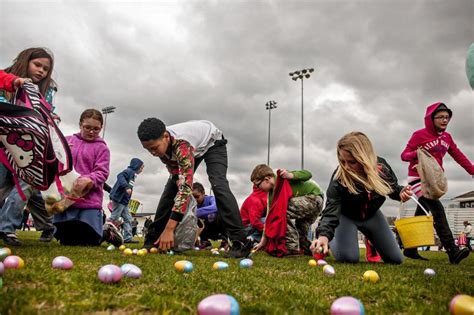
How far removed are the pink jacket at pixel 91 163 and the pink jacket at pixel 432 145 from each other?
453 cm

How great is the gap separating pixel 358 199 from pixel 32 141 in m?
3.76

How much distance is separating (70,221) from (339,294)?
14.2ft

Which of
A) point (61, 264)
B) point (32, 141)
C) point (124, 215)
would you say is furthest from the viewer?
point (124, 215)

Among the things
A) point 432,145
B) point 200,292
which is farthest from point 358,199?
point 200,292

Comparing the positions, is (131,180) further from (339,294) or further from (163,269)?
(339,294)

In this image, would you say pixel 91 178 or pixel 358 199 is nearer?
pixel 358 199

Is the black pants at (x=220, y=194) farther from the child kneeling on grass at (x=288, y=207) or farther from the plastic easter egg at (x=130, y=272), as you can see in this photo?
the plastic easter egg at (x=130, y=272)

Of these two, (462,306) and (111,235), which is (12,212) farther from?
(462,306)

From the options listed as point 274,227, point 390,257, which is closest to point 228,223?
point 274,227

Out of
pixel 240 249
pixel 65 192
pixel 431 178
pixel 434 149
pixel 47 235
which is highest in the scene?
pixel 434 149

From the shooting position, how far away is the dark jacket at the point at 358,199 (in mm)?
4387

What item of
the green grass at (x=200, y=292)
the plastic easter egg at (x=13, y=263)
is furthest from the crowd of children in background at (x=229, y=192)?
the plastic easter egg at (x=13, y=263)

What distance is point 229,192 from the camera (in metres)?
4.76

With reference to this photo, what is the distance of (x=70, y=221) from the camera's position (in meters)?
5.33
